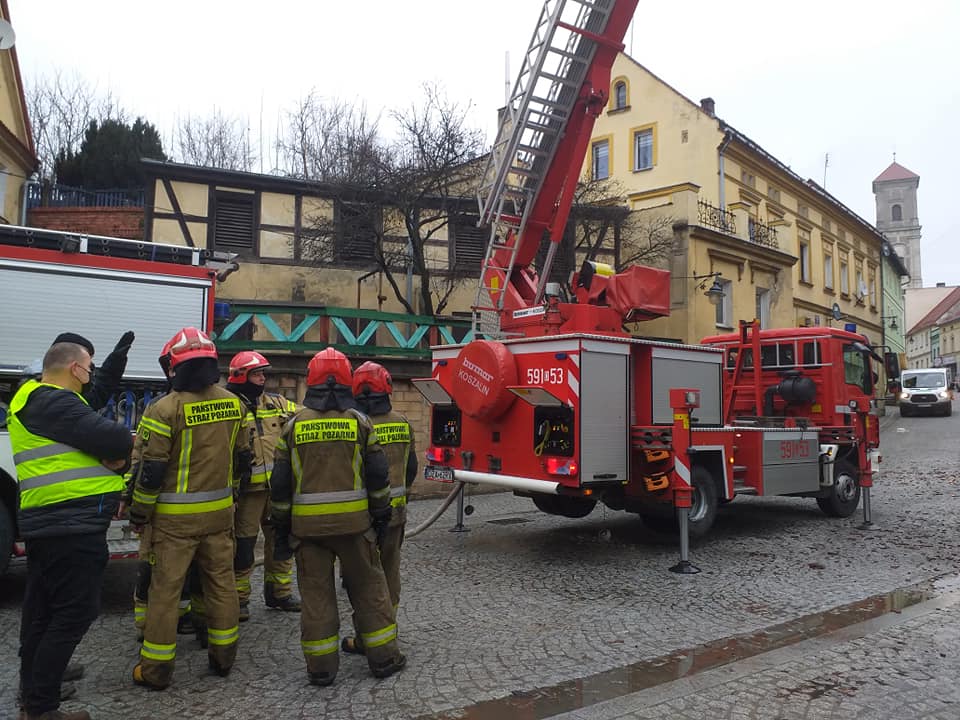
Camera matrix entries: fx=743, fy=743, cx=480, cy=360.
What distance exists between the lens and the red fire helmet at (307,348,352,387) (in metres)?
4.16

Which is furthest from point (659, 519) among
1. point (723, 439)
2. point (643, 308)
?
point (643, 308)

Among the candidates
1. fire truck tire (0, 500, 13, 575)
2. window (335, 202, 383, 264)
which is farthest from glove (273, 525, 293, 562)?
window (335, 202, 383, 264)

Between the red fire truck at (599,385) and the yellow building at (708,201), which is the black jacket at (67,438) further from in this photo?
the yellow building at (708,201)

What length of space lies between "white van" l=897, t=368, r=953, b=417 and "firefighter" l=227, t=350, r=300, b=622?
2838cm

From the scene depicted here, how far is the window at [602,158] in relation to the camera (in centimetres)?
2547

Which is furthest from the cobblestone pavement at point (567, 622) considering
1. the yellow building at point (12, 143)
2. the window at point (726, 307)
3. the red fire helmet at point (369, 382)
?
the yellow building at point (12, 143)

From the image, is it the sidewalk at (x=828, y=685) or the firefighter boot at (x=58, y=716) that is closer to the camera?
the firefighter boot at (x=58, y=716)

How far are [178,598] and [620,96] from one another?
2466 cm

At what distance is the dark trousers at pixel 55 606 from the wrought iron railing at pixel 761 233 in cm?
2285

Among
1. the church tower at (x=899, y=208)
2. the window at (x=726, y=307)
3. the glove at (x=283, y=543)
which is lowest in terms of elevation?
the glove at (x=283, y=543)

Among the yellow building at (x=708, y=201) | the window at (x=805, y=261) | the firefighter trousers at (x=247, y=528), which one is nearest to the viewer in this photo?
the firefighter trousers at (x=247, y=528)

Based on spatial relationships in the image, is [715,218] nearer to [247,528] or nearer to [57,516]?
[247,528]

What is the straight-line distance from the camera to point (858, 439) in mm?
10031

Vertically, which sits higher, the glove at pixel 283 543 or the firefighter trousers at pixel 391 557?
the glove at pixel 283 543
